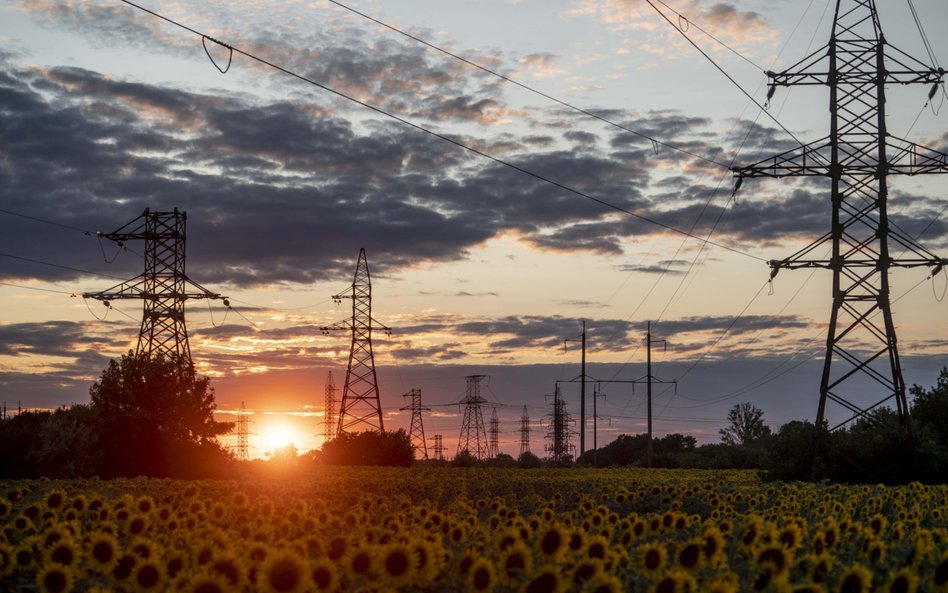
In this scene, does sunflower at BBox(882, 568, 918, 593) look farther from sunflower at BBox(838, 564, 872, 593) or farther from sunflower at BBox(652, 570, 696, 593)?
sunflower at BBox(652, 570, 696, 593)

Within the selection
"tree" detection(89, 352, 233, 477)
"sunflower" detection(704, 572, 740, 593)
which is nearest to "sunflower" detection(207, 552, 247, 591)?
"sunflower" detection(704, 572, 740, 593)

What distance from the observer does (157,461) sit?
170ft

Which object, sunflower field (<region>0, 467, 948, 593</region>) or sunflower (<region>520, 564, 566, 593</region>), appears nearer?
sunflower (<region>520, 564, 566, 593</region>)

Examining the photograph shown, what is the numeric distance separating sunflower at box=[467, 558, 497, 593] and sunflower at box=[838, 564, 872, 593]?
265cm

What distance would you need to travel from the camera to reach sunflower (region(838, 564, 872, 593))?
811cm

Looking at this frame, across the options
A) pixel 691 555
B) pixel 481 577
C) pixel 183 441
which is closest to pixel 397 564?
pixel 481 577

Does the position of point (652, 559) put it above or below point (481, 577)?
above

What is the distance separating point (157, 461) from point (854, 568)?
47559mm

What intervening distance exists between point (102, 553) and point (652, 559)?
5.29 meters

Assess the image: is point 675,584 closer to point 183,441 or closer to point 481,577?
point 481,577

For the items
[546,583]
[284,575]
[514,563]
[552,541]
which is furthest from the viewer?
[552,541]

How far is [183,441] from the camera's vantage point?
171 ft

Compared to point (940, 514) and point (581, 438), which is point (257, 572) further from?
point (581, 438)

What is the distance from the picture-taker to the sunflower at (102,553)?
1003 centimetres
